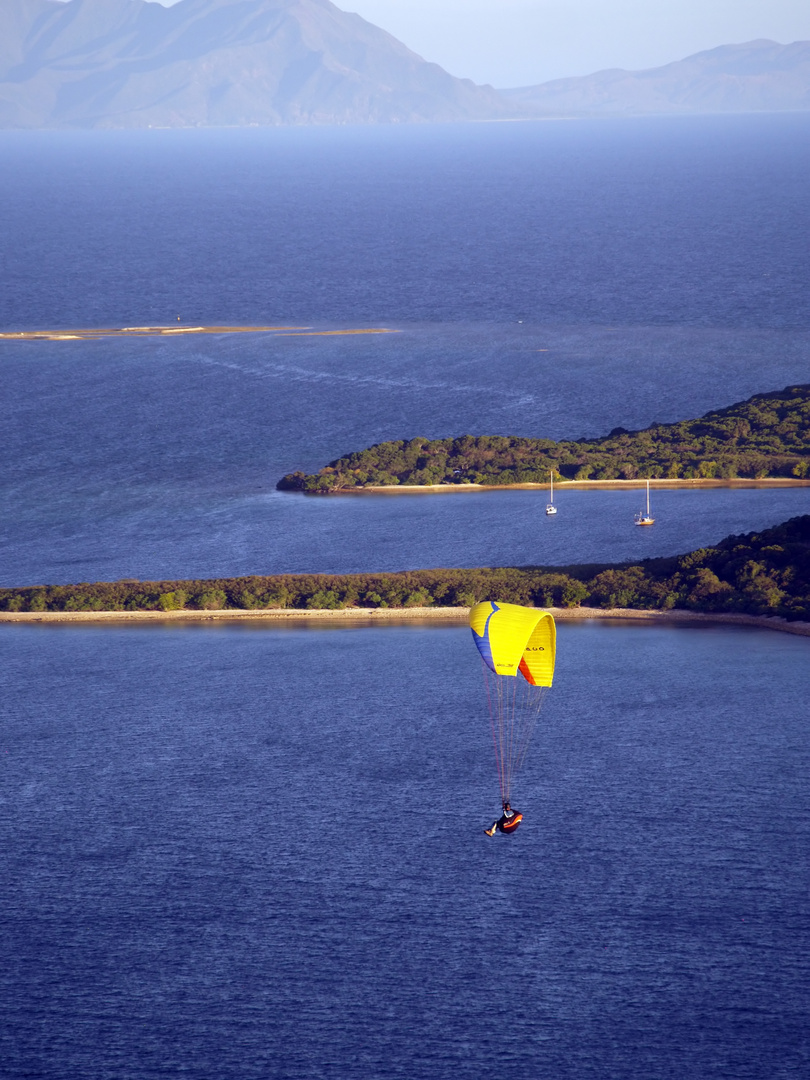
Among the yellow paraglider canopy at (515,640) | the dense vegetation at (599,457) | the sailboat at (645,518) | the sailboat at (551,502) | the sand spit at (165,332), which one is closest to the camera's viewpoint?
the yellow paraglider canopy at (515,640)

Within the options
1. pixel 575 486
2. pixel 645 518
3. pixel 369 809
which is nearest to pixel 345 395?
pixel 575 486

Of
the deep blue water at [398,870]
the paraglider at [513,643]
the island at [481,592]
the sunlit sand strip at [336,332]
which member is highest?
the sunlit sand strip at [336,332]

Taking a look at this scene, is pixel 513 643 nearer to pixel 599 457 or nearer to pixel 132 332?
pixel 599 457

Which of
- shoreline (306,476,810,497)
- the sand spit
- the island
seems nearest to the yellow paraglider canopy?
the island

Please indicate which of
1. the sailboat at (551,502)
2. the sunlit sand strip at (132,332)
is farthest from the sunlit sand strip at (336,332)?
the sailboat at (551,502)

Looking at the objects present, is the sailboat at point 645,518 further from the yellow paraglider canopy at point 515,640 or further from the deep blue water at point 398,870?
the yellow paraglider canopy at point 515,640

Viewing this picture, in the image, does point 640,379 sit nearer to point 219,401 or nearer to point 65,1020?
point 219,401

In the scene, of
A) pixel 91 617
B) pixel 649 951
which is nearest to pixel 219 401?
pixel 91 617
